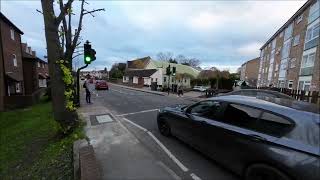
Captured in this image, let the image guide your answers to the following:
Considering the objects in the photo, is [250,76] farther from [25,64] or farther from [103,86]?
[25,64]

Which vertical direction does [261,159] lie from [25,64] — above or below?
below

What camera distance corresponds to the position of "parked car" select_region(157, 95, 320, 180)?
9.68 ft

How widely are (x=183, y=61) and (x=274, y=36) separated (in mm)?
52094

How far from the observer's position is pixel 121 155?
5.11m

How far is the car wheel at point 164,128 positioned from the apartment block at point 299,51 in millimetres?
19060

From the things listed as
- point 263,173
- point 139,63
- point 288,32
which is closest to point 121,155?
point 263,173

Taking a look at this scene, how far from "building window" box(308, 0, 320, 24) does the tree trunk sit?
23791mm

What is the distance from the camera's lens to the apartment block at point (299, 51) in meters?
21.2

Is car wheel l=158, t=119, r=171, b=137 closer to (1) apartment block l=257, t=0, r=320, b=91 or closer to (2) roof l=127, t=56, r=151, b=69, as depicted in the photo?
(1) apartment block l=257, t=0, r=320, b=91

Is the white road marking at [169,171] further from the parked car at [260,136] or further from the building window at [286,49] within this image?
the building window at [286,49]

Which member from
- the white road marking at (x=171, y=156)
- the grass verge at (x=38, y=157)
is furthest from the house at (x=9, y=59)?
the white road marking at (x=171, y=156)

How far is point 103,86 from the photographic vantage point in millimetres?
31484

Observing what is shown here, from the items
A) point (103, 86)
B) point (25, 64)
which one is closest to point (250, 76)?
point (103, 86)

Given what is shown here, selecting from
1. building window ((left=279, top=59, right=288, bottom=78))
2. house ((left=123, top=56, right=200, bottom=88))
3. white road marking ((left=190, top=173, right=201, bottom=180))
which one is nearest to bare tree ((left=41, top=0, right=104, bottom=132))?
white road marking ((left=190, top=173, right=201, bottom=180))
